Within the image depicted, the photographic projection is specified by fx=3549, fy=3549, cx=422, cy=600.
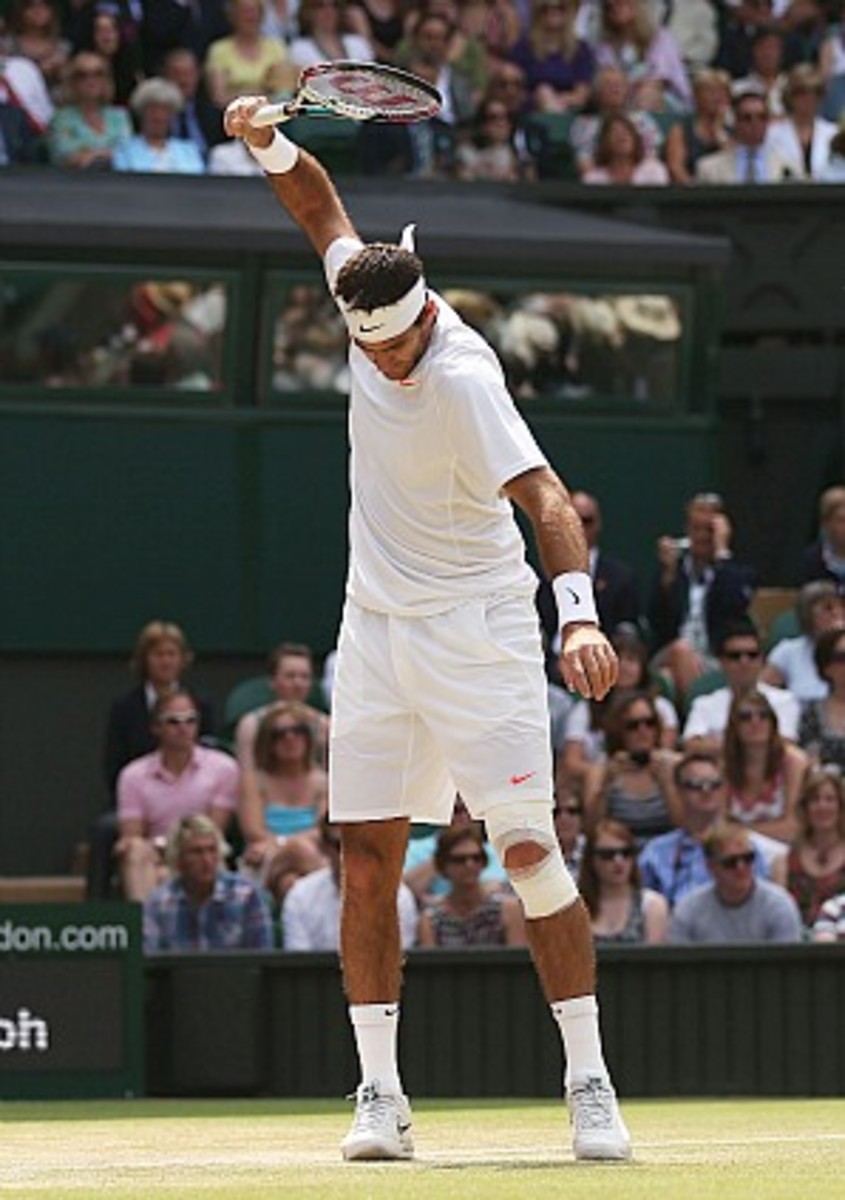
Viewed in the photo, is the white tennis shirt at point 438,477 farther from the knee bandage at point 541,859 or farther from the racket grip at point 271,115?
the racket grip at point 271,115

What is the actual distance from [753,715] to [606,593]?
83.0 inches

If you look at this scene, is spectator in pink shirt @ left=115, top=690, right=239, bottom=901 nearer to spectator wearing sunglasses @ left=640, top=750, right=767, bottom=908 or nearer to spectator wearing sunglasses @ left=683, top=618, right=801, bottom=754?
spectator wearing sunglasses @ left=640, top=750, right=767, bottom=908

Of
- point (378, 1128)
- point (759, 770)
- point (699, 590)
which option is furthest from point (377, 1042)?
point (699, 590)

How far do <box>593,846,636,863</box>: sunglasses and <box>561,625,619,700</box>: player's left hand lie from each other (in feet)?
18.1

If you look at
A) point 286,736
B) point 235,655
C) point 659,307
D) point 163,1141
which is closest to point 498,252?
point 659,307

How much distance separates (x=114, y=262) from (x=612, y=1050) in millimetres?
6657

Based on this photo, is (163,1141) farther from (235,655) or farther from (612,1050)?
(235,655)

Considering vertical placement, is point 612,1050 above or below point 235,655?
below

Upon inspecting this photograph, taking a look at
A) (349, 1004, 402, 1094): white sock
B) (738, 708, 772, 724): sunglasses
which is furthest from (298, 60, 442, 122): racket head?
(738, 708, 772, 724): sunglasses

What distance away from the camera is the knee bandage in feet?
26.1

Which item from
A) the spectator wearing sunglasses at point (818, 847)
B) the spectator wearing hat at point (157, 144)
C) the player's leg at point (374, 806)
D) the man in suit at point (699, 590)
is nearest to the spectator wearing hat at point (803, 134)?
the spectator wearing hat at point (157, 144)

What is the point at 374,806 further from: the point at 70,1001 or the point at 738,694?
the point at 738,694

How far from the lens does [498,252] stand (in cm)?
1841

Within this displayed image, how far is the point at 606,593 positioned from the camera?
16.5 meters
